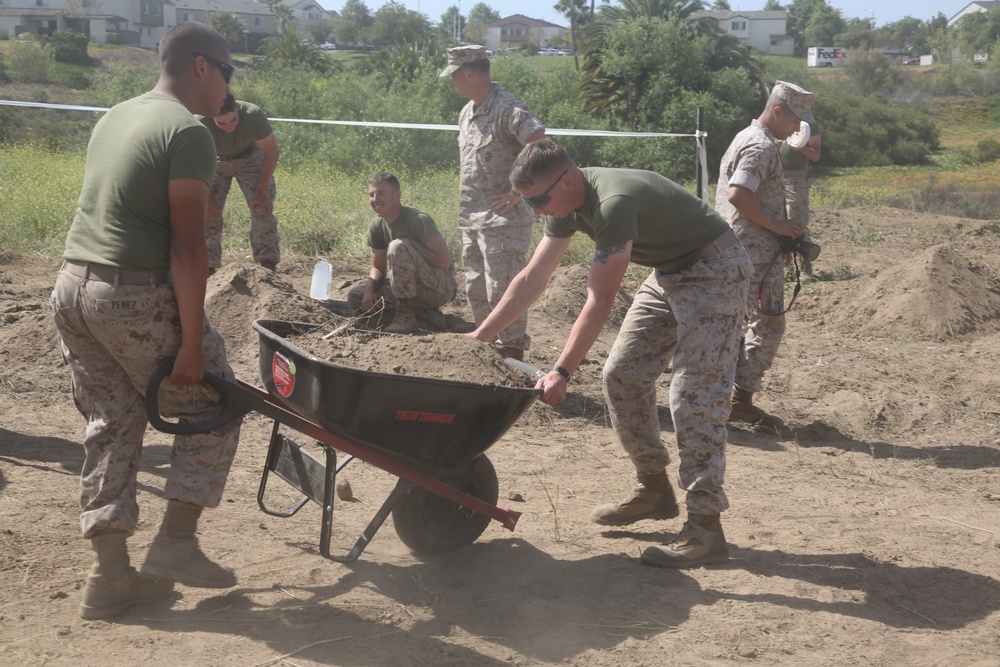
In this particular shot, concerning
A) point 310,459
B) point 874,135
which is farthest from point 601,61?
point 310,459

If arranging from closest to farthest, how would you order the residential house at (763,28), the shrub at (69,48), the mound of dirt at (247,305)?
the mound of dirt at (247,305) < the shrub at (69,48) < the residential house at (763,28)

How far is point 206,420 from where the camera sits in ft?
10.4

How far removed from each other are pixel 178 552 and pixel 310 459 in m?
0.55

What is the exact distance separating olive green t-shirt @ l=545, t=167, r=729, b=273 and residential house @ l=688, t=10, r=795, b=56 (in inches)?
4465

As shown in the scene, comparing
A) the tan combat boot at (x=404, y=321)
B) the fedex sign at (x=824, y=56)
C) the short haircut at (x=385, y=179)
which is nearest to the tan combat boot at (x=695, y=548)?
the tan combat boot at (x=404, y=321)

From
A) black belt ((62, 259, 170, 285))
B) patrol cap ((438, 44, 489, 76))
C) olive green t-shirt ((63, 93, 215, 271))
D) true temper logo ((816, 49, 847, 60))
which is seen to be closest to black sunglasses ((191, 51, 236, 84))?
olive green t-shirt ((63, 93, 215, 271))

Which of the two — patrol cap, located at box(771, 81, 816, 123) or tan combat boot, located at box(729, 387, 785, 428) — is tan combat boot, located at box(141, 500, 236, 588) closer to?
tan combat boot, located at box(729, 387, 785, 428)

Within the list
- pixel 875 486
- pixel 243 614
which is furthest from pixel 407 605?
pixel 875 486

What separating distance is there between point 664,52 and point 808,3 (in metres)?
107

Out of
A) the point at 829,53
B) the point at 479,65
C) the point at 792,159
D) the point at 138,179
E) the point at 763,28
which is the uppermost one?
the point at 763,28

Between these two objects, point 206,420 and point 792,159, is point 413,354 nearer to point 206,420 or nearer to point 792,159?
point 206,420

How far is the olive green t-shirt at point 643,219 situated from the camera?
3.46 metres

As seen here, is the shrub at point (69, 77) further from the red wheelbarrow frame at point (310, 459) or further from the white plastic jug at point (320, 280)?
the red wheelbarrow frame at point (310, 459)

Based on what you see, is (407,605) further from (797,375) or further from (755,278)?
(797,375)
